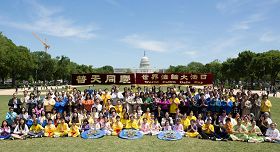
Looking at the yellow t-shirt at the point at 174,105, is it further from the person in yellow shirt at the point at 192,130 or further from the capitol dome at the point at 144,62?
the capitol dome at the point at 144,62

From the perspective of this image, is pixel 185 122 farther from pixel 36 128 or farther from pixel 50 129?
pixel 36 128

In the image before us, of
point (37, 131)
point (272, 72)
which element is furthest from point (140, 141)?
point (272, 72)

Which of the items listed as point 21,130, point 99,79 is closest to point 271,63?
point 99,79

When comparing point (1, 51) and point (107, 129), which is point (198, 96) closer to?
point (107, 129)

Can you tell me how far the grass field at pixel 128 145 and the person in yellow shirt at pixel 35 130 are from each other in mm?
531

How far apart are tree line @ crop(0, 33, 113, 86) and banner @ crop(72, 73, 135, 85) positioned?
35.7 m

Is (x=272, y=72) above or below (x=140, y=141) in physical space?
above

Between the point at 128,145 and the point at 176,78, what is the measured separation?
9.53 m

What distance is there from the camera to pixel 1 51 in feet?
162

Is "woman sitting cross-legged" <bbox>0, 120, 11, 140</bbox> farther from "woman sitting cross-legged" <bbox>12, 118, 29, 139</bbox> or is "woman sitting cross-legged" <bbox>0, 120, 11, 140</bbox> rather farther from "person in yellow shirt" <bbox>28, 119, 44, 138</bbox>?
"person in yellow shirt" <bbox>28, 119, 44, 138</bbox>

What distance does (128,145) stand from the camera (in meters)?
11.3

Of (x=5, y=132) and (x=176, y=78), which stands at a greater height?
(x=176, y=78)

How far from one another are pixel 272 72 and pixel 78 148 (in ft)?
181

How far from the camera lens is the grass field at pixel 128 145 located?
10.7 meters
